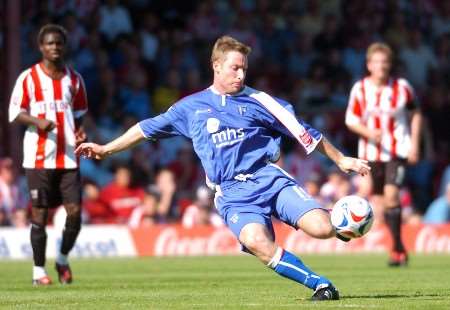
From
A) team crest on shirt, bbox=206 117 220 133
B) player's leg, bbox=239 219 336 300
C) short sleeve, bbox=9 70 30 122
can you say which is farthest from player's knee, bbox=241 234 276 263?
short sleeve, bbox=9 70 30 122

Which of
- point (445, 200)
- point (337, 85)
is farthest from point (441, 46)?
point (445, 200)

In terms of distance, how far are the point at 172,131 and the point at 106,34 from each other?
12.2 metres

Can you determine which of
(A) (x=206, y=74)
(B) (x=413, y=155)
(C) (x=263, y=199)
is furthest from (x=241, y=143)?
(A) (x=206, y=74)

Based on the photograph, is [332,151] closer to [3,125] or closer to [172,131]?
[172,131]

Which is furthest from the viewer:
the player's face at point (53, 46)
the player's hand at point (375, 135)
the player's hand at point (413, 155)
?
the player's hand at point (413, 155)

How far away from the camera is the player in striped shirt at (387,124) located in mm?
15062

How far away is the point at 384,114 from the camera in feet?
50.0

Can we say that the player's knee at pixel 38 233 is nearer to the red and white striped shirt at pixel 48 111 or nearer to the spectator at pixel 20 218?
the red and white striped shirt at pixel 48 111

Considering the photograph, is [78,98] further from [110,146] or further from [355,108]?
[355,108]

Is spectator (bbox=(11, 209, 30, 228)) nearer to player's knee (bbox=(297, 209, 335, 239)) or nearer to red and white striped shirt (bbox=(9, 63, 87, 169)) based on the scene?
red and white striped shirt (bbox=(9, 63, 87, 169))

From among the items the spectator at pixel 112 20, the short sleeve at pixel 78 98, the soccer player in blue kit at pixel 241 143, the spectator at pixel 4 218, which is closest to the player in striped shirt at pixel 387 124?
the short sleeve at pixel 78 98

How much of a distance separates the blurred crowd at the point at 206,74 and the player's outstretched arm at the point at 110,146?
8740 mm

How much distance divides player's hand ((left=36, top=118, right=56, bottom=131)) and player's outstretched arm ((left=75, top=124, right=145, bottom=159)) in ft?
7.44

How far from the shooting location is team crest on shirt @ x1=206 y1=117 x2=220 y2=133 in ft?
31.2
